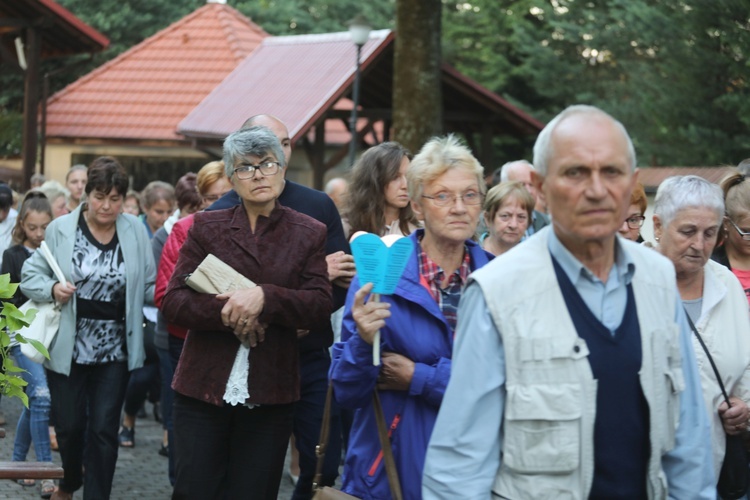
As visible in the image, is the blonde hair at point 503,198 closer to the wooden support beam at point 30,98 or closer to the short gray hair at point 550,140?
the short gray hair at point 550,140

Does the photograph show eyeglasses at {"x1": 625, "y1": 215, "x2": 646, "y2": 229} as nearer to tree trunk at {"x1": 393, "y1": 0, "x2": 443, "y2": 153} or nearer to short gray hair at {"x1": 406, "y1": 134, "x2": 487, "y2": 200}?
short gray hair at {"x1": 406, "y1": 134, "x2": 487, "y2": 200}

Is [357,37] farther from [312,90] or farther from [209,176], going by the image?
[209,176]

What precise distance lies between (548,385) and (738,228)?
2.77 meters

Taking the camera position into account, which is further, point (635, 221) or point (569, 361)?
point (635, 221)

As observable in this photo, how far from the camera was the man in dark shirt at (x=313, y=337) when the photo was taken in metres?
6.55

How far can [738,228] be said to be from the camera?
5.88m

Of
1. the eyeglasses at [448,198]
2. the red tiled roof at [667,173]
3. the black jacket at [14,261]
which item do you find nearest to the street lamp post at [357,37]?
the red tiled roof at [667,173]

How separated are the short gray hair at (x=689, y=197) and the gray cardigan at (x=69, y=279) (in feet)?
12.2

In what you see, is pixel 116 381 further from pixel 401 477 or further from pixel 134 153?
pixel 134 153

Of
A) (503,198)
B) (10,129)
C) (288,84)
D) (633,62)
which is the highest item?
(633,62)

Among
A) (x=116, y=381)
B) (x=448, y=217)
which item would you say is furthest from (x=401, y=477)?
(x=116, y=381)

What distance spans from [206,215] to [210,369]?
2.38 feet

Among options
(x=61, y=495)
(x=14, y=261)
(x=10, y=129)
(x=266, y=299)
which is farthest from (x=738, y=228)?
(x=10, y=129)

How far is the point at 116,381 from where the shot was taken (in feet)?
25.2
